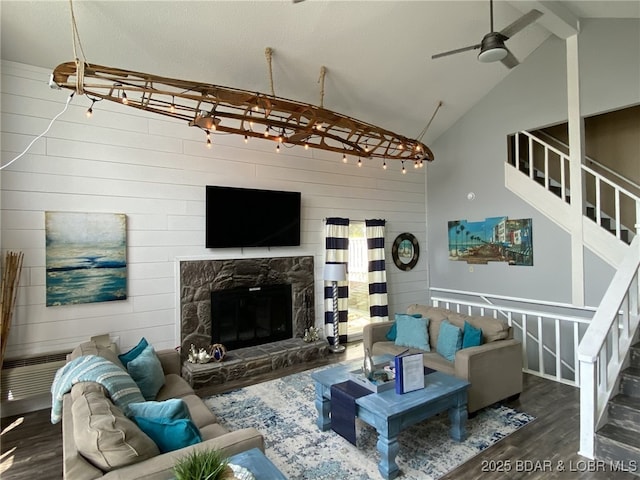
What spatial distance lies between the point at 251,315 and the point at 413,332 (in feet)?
7.60

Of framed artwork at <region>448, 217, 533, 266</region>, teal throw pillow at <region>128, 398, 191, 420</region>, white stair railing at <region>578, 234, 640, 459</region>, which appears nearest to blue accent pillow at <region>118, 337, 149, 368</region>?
teal throw pillow at <region>128, 398, 191, 420</region>

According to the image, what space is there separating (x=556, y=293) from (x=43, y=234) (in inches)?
262

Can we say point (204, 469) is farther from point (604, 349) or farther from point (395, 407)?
point (604, 349)

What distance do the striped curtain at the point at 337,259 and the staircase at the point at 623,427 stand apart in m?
3.53

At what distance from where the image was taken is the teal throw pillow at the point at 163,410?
1903 millimetres

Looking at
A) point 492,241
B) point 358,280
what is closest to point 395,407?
point 358,280

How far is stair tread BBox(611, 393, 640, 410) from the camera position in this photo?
2.77m

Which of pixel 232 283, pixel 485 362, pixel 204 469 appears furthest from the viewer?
pixel 232 283

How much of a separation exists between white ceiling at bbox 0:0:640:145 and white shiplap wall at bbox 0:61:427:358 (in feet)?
2.03

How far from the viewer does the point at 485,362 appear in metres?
3.32

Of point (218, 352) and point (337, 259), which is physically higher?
point (337, 259)

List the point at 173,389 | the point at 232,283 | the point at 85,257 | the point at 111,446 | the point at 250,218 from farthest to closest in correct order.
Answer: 1. the point at 250,218
2. the point at 232,283
3. the point at 85,257
4. the point at 173,389
5. the point at 111,446

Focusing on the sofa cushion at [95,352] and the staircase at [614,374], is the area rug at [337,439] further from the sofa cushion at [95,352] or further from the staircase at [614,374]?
the sofa cushion at [95,352]

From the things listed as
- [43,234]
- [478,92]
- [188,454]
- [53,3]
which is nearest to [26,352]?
[43,234]
